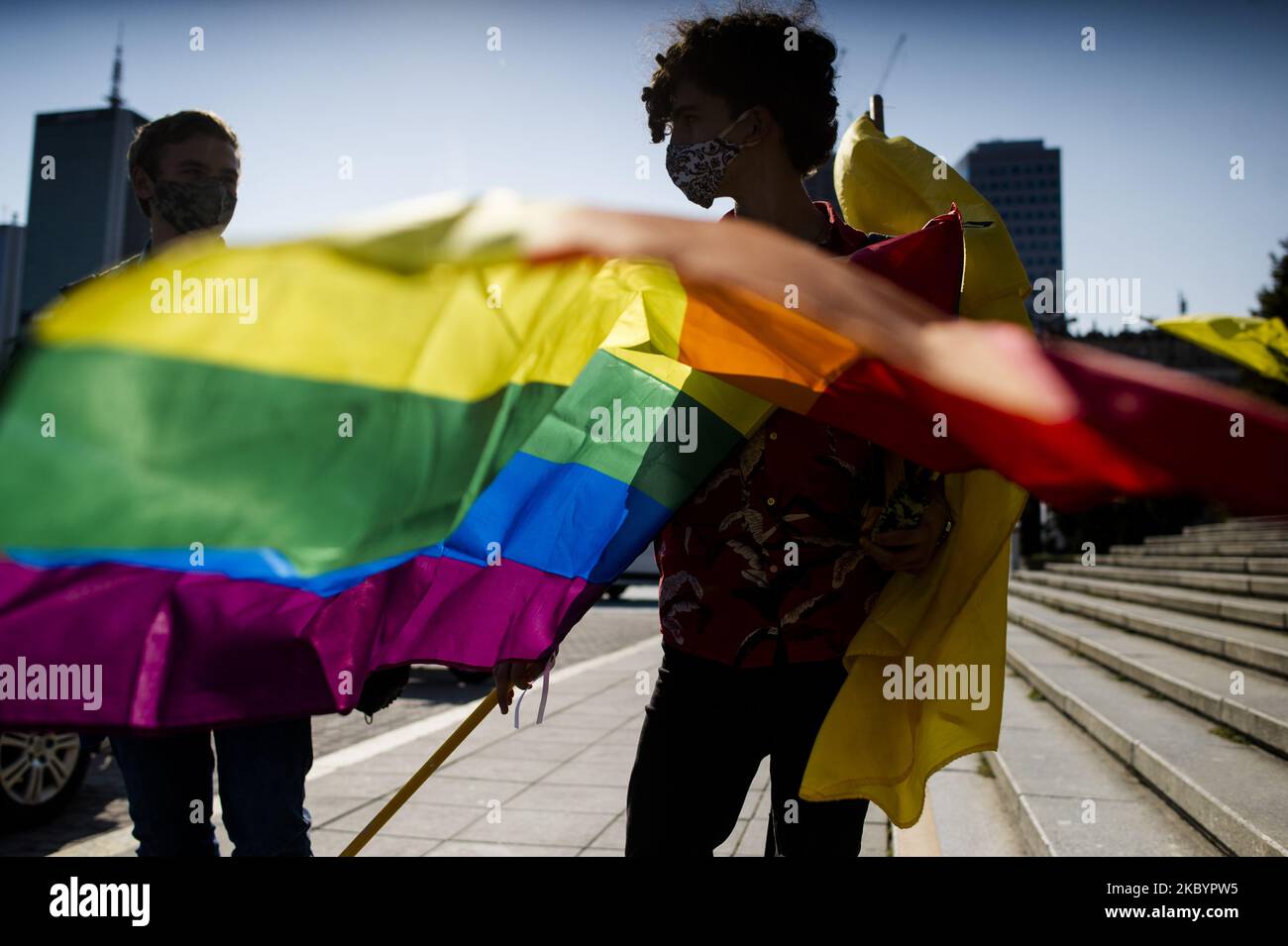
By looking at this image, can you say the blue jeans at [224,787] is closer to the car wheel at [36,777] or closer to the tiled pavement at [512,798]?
the tiled pavement at [512,798]

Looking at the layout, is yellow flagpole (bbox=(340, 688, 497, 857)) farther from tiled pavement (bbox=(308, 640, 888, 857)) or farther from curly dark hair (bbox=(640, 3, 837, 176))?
tiled pavement (bbox=(308, 640, 888, 857))

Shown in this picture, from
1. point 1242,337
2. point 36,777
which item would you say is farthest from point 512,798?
point 1242,337

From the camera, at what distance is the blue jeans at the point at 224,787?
7.19 feet

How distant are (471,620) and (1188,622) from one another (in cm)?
734

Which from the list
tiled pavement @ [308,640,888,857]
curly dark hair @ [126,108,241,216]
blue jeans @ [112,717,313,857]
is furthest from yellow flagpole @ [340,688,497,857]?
tiled pavement @ [308,640,888,857]

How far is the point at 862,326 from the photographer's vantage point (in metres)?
1.31

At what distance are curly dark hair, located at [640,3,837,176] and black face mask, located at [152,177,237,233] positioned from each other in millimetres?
1135

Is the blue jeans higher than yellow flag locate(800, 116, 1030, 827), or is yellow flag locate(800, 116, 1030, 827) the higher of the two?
yellow flag locate(800, 116, 1030, 827)

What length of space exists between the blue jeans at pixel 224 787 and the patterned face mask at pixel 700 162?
144 cm

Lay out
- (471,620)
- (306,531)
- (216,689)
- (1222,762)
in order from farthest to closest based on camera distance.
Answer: (1222,762), (471,620), (216,689), (306,531)

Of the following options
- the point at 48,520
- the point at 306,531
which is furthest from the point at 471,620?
the point at 48,520

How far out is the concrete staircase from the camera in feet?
11.9

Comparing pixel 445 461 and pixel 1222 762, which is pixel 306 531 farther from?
pixel 1222 762

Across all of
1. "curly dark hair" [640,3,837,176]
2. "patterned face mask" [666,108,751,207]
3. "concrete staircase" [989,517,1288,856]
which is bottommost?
"concrete staircase" [989,517,1288,856]
